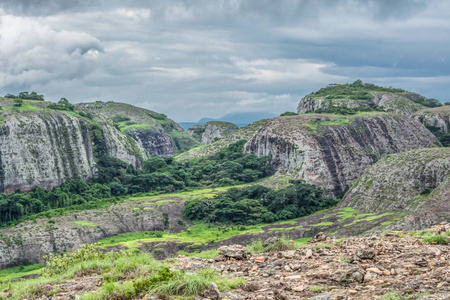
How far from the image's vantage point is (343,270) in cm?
968

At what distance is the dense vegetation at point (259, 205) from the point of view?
48.9 metres

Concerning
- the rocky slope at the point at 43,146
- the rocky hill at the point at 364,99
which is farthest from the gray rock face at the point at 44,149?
the rocky hill at the point at 364,99

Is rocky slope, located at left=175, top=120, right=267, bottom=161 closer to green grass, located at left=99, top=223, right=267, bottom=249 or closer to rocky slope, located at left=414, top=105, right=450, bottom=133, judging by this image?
rocky slope, located at left=414, top=105, right=450, bottom=133

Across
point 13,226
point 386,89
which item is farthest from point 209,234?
point 386,89

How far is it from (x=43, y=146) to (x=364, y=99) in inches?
3052

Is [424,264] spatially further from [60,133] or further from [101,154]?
[101,154]

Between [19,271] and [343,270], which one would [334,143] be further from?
[343,270]

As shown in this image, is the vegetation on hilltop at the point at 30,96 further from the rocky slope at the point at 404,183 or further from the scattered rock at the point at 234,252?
the scattered rock at the point at 234,252

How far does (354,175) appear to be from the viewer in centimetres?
6041

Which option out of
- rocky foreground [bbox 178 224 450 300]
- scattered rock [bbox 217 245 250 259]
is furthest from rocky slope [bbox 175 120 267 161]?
rocky foreground [bbox 178 224 450 300]

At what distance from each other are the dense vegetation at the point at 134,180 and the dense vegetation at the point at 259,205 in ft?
36.4

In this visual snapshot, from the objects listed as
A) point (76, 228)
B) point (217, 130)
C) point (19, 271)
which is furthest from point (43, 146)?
point (217, 130)

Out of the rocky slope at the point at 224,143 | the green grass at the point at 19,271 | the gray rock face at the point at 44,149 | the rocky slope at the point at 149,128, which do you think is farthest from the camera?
the rocky slope at the point at 149,128

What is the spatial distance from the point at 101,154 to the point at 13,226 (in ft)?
101
